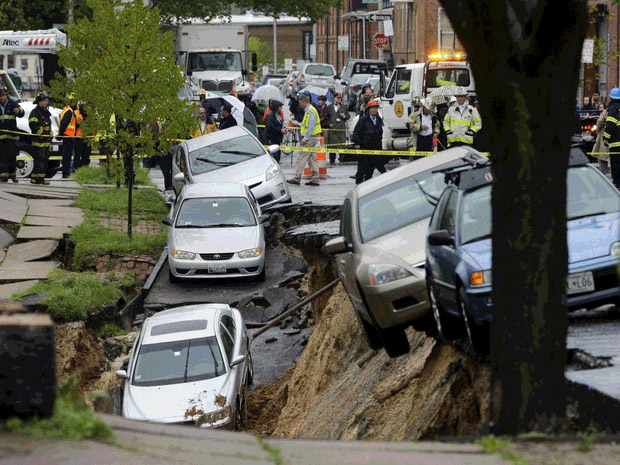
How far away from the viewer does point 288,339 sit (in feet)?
65.8

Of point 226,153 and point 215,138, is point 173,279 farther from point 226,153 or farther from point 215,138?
point 215,138

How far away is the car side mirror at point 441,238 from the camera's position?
9438mm

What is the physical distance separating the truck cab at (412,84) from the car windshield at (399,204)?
18085mm

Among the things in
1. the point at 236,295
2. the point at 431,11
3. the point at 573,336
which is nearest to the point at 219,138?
the point at 236,295

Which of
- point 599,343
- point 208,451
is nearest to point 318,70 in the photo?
point 599,343

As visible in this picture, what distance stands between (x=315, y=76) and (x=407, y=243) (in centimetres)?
4464

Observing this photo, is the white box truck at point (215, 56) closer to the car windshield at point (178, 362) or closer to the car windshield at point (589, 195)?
the car windshield at point (178, 362)

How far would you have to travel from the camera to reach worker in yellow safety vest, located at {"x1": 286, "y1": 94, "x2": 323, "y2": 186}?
2691 cm

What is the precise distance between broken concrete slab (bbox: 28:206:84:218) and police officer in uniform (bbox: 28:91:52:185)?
10.4 ft

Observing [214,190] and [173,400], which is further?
[214,190]

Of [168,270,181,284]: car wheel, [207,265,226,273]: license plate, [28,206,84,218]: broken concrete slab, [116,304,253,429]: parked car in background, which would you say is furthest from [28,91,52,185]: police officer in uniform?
[116,304,253,429]: parked car in background

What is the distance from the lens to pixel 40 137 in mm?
27734

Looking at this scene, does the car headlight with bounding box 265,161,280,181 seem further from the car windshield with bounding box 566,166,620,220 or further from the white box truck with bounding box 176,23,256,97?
the white box truck with bounding box 176,23,256,97

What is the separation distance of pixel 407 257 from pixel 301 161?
1738 cm
